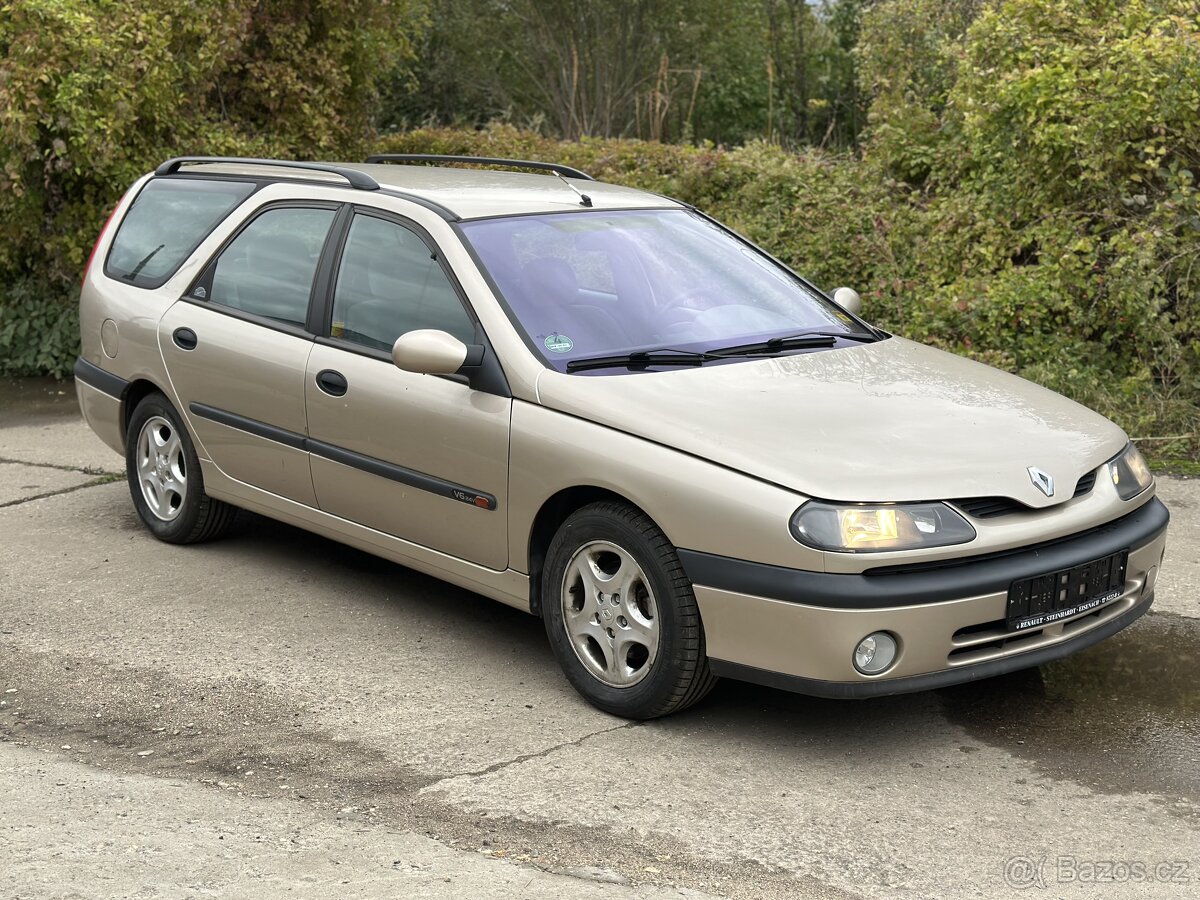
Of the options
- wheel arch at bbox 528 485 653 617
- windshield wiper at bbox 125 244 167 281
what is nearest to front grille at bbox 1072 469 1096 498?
wheel arch at bbox 528 485 653 617

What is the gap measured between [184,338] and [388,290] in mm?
1222

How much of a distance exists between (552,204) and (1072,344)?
13.7 ft

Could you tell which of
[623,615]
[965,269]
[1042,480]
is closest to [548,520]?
[623,615]

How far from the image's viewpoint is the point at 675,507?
167 inches

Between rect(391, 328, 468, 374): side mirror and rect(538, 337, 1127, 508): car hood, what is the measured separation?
301 millimetres

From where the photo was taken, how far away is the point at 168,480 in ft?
21.5

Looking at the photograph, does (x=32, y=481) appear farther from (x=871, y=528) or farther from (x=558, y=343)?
(x=871, y=528)

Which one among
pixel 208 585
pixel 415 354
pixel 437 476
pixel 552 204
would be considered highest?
pixel 552 204

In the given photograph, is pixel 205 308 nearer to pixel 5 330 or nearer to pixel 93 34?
pixel 93 34

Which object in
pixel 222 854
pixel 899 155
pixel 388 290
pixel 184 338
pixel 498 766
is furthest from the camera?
pixel 899 155

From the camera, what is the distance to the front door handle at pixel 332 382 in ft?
17.6

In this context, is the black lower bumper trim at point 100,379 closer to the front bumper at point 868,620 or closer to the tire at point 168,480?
the tire at point 168,480

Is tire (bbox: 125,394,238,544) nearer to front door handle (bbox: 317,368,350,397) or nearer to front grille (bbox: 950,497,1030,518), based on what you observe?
front door handle (bbox: 317,368,350,397)

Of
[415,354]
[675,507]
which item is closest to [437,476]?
[415,354]
